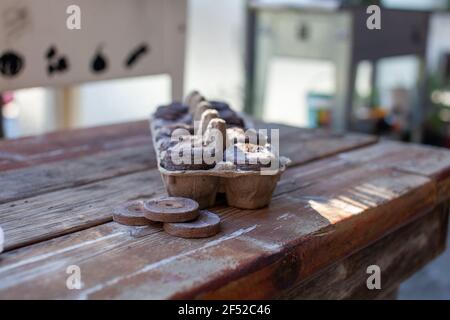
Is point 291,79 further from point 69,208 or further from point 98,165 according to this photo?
point 69,208

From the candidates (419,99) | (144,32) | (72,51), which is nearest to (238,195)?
(72,51)

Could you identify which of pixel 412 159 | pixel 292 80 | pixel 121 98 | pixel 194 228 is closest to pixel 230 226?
pixel 194 228

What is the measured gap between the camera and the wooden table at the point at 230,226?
0.73m

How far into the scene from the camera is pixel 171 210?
87cm

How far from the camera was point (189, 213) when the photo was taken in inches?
34.0

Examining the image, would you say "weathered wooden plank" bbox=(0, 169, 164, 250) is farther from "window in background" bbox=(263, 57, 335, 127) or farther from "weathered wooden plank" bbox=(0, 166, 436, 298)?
"window in background" bbox=(263, 57, 335, 127)

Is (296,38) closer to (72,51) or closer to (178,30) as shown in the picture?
(178,30)

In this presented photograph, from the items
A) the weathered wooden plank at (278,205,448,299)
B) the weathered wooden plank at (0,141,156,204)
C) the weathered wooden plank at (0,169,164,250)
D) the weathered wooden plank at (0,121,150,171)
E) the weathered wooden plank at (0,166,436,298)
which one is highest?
the weathered wooden plank at (0,121,150,171)

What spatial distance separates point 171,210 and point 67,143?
650 mm

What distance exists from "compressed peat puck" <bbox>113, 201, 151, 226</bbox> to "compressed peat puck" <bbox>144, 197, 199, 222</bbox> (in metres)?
0.02

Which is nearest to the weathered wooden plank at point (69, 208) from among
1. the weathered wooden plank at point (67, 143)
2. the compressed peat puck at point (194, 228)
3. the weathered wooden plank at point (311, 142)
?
the compressed peat puck at point (194, 228)

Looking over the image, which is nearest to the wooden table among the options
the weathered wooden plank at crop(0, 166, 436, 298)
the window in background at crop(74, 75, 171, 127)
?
the weathered wooden plank at crop(0, 166, 436, 298)

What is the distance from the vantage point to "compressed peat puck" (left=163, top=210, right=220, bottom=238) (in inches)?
33.3

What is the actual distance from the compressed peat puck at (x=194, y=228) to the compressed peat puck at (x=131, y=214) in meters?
0.04
